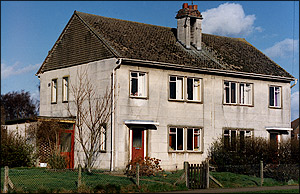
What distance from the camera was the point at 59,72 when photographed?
36844 mm

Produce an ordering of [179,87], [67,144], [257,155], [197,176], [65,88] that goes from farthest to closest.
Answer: [65,88]
[67,144]
[179,87]
[257,155]
[197,176]

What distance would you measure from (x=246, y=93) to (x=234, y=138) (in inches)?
207

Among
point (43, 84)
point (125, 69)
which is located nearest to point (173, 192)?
point (125, 69)

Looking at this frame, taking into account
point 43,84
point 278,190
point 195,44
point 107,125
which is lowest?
point 278,190

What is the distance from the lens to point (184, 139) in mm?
33344

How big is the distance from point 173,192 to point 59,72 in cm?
1720

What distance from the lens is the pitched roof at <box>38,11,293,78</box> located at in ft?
107

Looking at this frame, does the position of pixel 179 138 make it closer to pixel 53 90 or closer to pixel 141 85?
pixel 141 85

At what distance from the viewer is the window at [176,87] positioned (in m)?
33.2

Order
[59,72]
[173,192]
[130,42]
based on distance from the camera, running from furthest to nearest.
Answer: [59,72] → [130,42] → [173,192]

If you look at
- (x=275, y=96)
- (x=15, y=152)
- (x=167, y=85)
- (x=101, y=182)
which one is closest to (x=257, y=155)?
(x=167, y=85)

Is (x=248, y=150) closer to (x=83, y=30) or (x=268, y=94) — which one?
(x=268, y=94)

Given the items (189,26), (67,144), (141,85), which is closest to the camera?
(141,85)

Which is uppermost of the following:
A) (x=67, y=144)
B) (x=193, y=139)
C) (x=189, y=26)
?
(x=189, y=26)
